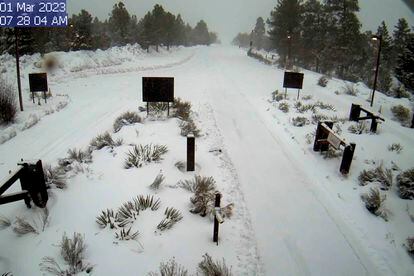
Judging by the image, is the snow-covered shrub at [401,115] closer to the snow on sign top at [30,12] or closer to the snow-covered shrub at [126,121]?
the snow-covered shrub at [126,121]

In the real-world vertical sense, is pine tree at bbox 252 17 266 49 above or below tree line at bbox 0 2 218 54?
above

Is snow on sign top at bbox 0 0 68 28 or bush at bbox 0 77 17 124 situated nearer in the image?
bush at bbox 0 77 17 124

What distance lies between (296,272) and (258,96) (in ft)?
42.5

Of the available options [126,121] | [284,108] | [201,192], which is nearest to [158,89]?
[126,121]

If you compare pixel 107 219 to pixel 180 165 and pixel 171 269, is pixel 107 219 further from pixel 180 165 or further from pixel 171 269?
pixel 180 165

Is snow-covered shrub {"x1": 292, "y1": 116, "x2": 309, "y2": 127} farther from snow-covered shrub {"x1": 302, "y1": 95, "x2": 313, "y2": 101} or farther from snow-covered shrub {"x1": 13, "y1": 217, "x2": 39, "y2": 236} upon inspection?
snow-covered shrub {"x1": 13, "y1": 217, "x2": 39, "y2": 236}

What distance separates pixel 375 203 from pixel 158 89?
843 centimetres

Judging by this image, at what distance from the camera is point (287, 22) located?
36531 millimetres

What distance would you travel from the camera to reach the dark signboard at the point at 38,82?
557 inches

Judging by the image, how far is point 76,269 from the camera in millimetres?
4355

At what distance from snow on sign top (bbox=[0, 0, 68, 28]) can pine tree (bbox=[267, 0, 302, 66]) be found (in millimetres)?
25224

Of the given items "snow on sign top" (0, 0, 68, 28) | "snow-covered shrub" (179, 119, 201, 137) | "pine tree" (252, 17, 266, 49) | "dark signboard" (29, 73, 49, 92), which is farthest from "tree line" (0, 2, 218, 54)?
"pine tree" (252, 17, 266, 49)

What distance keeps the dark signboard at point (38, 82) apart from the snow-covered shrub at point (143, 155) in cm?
918

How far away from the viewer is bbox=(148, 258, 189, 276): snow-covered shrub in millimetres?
4256
